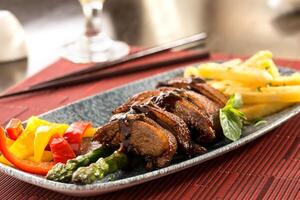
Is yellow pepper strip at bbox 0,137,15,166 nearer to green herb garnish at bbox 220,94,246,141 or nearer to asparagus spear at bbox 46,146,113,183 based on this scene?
asparagus spear at bbox 46,146,113,183

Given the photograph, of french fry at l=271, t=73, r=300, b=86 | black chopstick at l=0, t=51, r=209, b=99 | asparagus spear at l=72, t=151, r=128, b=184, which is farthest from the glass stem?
asparagus spear at l=72, t=151, r=128, b=184

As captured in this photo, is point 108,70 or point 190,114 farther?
point 108,70

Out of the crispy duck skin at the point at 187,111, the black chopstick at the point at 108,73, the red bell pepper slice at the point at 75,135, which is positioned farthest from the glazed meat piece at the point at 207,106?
the black chopstick at the point at 108,73

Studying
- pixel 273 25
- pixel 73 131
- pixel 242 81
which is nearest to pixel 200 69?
pixel 242 81

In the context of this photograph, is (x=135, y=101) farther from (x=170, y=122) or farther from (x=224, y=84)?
(x=224, y=84)

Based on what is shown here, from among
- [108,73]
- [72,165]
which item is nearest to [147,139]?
[72,165]

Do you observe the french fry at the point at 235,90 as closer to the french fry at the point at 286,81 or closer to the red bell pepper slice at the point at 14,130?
the french fry at the point at 286,81

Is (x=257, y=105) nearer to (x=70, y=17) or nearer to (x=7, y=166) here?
(x=7, y=166)
